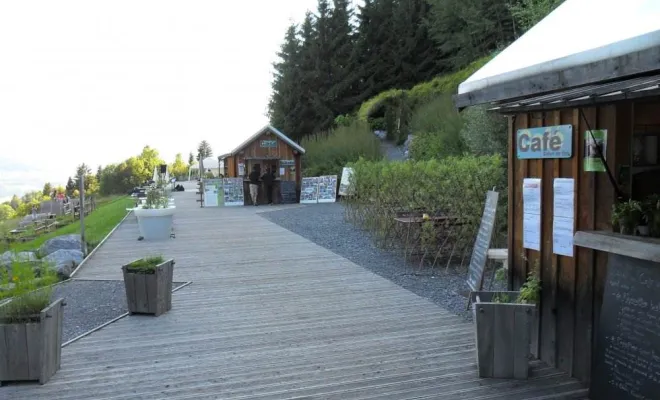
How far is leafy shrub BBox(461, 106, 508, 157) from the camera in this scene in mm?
10492

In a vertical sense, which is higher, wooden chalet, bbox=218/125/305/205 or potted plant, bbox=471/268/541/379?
wooden chalet, bbox=218/125/305/205

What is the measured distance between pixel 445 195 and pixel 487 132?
3.14m

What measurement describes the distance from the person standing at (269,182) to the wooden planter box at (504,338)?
62.8 ft

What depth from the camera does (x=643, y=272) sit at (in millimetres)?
3068

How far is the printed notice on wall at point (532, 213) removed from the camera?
4145 mm

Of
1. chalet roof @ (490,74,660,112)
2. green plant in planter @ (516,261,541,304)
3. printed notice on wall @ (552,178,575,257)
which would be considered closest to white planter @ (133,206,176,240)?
green plant in planter @ (516,261,541,304)

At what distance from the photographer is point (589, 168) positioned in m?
3.61

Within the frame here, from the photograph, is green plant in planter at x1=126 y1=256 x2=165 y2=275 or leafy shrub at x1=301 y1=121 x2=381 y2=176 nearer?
green plant in planter at x1=126 y1=256 x2=165 y2=275

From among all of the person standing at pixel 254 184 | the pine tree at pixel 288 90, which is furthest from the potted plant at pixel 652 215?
the pine tree at pixel 288 90

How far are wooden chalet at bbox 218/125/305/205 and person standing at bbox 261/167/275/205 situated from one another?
168mm

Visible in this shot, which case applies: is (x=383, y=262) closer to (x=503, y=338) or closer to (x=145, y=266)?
(x=145, y=266)

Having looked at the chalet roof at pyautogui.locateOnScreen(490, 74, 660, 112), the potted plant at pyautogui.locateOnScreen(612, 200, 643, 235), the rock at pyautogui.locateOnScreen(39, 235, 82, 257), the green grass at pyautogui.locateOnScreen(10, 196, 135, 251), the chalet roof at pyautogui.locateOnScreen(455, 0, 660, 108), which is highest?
the chalet roof at pyautogui.locateOnScreen(455, 0, 660, 108)

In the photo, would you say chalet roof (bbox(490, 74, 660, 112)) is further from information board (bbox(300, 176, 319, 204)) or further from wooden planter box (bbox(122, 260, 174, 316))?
information board (bbox(300, 176, 319, 204))

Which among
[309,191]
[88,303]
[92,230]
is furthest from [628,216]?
[309,191]
